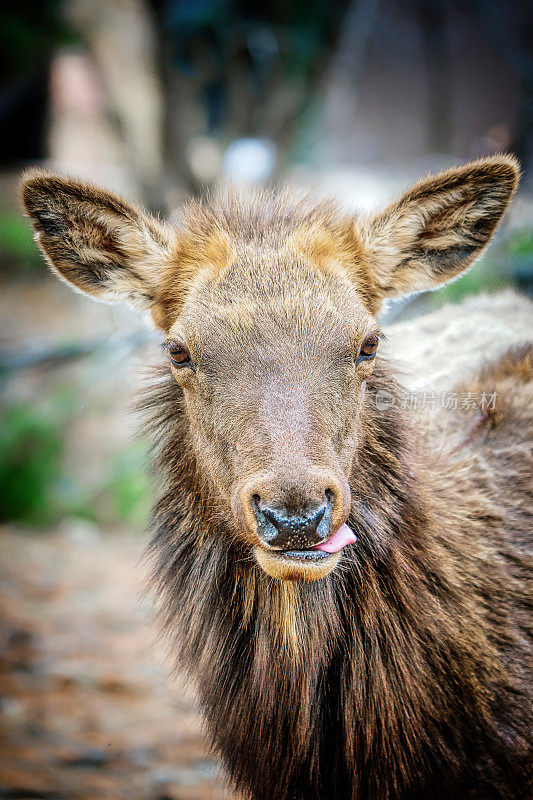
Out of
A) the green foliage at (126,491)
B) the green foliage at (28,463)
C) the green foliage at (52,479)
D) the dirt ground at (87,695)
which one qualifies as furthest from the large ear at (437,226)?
the green foliage at (28,463)

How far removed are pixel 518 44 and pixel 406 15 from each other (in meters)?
2.41

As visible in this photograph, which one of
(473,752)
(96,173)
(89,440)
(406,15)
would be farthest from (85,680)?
(96,173)

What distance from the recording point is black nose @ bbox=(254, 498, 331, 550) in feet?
6.57

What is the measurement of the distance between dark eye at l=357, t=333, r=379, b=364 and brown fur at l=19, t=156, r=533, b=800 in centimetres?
4

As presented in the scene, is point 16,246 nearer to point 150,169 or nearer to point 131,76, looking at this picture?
point 131,76

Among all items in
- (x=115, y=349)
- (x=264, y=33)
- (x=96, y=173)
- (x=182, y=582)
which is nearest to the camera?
(x=182, y=582)

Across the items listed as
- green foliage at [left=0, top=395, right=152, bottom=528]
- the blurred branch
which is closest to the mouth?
green foliage at [left=0, top=395, right=152, bottom=528]

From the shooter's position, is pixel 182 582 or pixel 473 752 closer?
pixel 473 752

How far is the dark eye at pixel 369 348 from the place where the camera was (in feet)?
8.45

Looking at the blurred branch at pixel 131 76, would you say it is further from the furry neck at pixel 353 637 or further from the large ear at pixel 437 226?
the furry neck at pixel 353 637

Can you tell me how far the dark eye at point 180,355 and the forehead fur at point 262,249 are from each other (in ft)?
0.75

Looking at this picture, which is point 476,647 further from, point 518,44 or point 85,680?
point 518,44

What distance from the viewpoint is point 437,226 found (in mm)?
2959

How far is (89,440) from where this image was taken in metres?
9.46
